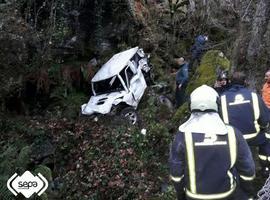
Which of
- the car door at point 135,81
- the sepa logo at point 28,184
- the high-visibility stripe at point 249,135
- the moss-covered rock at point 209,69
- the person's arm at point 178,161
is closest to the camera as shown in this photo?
the person's arm at point 178,161

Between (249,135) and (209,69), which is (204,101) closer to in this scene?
(249,135)

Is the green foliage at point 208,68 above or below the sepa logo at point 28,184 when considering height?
A: below

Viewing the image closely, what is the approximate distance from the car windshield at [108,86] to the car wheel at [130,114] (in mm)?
765

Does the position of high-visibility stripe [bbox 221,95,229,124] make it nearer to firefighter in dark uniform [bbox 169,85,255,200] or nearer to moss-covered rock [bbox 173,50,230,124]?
firefighter in dark uniform [bbox 169,85,255,200]

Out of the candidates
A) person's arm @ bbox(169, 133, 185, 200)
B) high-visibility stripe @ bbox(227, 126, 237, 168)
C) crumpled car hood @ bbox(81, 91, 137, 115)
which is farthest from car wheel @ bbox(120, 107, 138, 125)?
high-visibility stripe @ bbox(227, 126, 237, 168)

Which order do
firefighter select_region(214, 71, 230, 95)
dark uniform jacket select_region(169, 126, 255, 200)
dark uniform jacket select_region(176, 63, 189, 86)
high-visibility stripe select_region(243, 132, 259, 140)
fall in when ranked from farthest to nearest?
dark uniform jacket select_region(176, 63, 189, 86), firefighter select_region(214, 71, 230, 95), high-visibility stripe select_region(243, 132, 259, 140), dark uniform jacket select_region(169, 126, 255, 200)

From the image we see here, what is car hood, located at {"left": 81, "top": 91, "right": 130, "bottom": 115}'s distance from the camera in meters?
12.1

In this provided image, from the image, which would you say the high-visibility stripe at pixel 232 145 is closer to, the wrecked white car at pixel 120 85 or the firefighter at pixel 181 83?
the wrecked white car at pixel 120 85

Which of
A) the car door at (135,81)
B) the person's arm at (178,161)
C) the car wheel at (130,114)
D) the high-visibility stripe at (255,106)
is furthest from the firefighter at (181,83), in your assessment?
the person's arm at (178,161)

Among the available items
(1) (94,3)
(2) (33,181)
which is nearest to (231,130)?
(2) (33,181)

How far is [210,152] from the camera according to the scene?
14.0ft

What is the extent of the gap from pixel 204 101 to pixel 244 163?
67cm

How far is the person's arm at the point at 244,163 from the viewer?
4.30 m

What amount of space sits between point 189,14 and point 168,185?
30.2 ft
